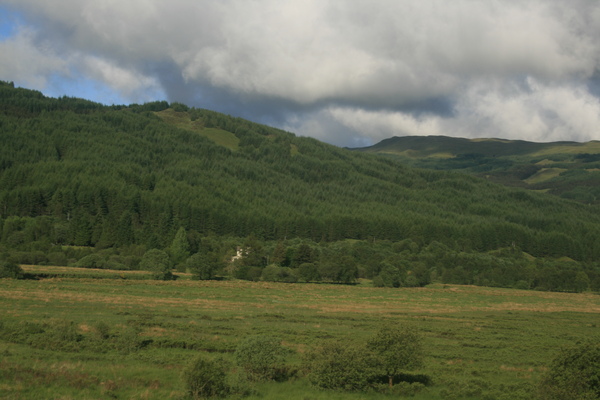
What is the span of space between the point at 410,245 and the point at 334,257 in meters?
58.9

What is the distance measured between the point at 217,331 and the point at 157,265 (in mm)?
59435

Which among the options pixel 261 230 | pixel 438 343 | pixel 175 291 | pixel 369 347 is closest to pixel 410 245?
pixel 261 230

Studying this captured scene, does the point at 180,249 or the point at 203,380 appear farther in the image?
the point at 180,249

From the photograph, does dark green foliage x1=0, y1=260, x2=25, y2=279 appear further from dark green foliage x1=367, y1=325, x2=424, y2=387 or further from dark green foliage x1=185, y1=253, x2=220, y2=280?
dark green foliage x1=367, y1=325, x2=424, y2=387

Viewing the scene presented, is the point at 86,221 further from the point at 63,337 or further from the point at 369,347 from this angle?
the point at 369,347

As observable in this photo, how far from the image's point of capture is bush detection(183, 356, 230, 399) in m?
22.0

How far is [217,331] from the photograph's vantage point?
131 ft

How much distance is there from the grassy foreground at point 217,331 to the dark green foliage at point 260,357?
1.29 m

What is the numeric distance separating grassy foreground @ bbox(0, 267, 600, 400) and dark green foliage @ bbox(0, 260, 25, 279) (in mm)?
4309

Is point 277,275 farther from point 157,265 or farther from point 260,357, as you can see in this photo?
point 260,357

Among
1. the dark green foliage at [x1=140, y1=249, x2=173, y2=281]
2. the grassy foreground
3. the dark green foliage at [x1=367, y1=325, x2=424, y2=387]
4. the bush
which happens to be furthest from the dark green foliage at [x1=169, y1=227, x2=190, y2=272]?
the bush

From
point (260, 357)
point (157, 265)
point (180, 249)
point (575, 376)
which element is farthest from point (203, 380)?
point (180, 249)

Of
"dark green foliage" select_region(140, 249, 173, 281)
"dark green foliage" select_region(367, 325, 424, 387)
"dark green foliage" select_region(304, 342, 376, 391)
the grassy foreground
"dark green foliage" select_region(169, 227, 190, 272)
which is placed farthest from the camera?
"dark green foliage" select_region(169, 227, 190, 272)

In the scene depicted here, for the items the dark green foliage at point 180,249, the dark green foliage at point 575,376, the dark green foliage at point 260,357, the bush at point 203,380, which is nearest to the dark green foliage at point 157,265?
the dark green foliage at point 180,249
